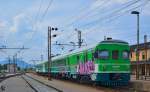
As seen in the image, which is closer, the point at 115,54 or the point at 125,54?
the point at 115,54

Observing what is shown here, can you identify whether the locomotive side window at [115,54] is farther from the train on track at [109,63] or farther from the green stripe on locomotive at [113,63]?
the green stripe on locomotive at [113,63]

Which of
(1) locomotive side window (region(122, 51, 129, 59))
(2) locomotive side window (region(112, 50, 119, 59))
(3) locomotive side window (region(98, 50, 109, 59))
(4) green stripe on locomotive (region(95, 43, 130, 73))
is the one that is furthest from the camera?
(1) locomotive side window (region(122, 51, 129, 59))

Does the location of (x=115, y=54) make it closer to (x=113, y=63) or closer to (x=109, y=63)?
(x=113, y=63)

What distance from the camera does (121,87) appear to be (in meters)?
30.8

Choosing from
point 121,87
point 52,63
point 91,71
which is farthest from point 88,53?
point 52,63

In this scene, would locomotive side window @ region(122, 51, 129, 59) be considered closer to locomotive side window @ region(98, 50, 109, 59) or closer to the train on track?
the train on track

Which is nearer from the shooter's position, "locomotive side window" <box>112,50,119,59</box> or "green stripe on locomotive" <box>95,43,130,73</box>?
"green stripe on locomotive" <box>95,43,130,73</box>

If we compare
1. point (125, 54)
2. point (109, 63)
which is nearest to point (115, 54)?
point (125, 54)

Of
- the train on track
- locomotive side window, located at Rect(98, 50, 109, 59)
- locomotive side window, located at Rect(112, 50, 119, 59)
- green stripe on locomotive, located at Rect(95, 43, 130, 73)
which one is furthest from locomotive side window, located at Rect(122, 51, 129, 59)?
locomotive side window, located at Rect(98, 50, 109, 59)

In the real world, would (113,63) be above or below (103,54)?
below

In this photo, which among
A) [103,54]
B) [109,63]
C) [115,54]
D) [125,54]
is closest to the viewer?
[109,63]

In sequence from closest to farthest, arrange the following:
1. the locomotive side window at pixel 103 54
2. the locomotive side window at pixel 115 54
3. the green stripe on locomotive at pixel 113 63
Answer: the green stripe on locomotive at pixel 113 63 → the locomotive side window at pixel 103 54 → the locomotive side window at pixel 115 54

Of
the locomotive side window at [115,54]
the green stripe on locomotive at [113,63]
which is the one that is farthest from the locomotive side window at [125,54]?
the locomotive side window at [115,54]

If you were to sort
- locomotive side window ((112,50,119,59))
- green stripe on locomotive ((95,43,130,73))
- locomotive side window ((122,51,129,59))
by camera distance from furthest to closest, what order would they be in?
locomotive side window ((122,51,129,59)) → locomotive side window ((112,50,119,59)) → green stripe on locomotive ((95,43,130,73))
